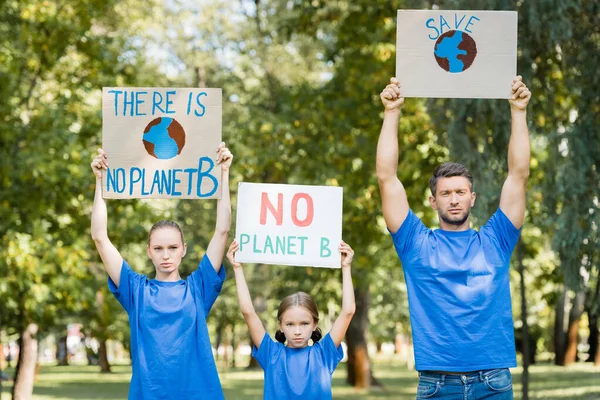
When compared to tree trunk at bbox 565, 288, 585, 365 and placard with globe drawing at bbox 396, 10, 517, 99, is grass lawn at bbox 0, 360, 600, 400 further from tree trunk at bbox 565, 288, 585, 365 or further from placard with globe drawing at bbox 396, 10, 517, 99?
placard with globe drawing at bbox 396, 10, 517, 99

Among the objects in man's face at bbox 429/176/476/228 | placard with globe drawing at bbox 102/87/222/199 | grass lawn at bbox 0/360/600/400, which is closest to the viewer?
→ man's face at bbox 429/176/476/228

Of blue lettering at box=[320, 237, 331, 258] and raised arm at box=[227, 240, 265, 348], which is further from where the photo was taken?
blue lettering at box=[320, 237, 331, 258]

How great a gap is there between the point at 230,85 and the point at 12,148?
539 inches

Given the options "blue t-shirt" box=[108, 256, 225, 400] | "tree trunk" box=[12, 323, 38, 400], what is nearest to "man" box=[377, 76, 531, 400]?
"blue t-shirt" box=[108, 256, 225, 400]

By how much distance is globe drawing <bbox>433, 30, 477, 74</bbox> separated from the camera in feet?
18.4

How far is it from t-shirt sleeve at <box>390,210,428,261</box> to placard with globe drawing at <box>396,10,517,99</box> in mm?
968

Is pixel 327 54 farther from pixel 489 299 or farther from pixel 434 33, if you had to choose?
pixel 489 299

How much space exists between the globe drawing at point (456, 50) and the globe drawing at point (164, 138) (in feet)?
4.74

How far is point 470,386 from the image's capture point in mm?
4488

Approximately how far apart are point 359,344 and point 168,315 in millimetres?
17355

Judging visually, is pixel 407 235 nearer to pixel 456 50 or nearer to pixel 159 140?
pixel 456 50

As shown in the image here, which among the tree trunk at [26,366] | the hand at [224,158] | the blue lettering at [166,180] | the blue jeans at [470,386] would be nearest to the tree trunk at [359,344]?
the tree trunk at [26,366]

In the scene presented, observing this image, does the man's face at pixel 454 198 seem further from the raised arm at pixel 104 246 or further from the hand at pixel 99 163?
the hand at pixel 99 163

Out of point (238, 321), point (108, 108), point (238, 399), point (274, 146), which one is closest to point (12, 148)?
point (274, 146)
